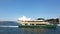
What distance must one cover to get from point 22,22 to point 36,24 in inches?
34.1

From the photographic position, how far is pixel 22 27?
10719 millimetres

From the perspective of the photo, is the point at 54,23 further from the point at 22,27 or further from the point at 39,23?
the point at 22,27

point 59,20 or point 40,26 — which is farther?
point 40,26

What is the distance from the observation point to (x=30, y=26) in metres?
10.8

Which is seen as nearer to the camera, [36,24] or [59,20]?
[59,20]

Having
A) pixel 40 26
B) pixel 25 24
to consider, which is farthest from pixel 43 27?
→ pixel 25 24

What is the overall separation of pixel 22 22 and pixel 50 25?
5.62 feet

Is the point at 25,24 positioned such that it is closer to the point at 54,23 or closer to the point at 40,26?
the point at 40,26

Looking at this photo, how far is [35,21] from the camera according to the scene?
1040cm

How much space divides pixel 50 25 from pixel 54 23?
0.32 meters

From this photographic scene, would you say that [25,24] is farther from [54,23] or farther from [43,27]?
[54,23]

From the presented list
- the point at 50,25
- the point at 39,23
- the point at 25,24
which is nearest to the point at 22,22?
the point at 25,24

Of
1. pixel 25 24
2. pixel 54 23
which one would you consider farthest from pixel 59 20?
pixel 25 24

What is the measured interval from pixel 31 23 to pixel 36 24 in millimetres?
313
